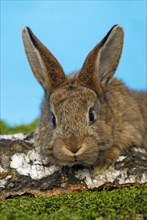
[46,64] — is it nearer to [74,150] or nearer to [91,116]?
[91,116]

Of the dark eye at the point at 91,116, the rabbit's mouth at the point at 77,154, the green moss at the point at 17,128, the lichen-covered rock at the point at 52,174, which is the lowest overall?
the green moss at the point at 17,128

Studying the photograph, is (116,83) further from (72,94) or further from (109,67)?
(72,94)

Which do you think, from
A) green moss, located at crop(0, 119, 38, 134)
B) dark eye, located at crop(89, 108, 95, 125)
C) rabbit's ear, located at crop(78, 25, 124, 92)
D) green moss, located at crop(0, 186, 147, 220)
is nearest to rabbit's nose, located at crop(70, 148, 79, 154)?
dark eye, located at crop(89, 108, 95, 125)

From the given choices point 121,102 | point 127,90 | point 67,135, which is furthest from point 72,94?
point 127,90

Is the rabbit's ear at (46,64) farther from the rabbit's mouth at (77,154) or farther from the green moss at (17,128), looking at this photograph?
the green moss at (17,128)

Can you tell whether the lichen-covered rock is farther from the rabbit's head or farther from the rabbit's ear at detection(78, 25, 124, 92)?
the rabbit's ear at detection(78, 25, 124, 92)

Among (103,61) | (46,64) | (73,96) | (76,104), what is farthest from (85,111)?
(103,61)

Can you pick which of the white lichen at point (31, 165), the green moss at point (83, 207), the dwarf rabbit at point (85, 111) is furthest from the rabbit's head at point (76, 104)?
the green moss at point (83, 207)
